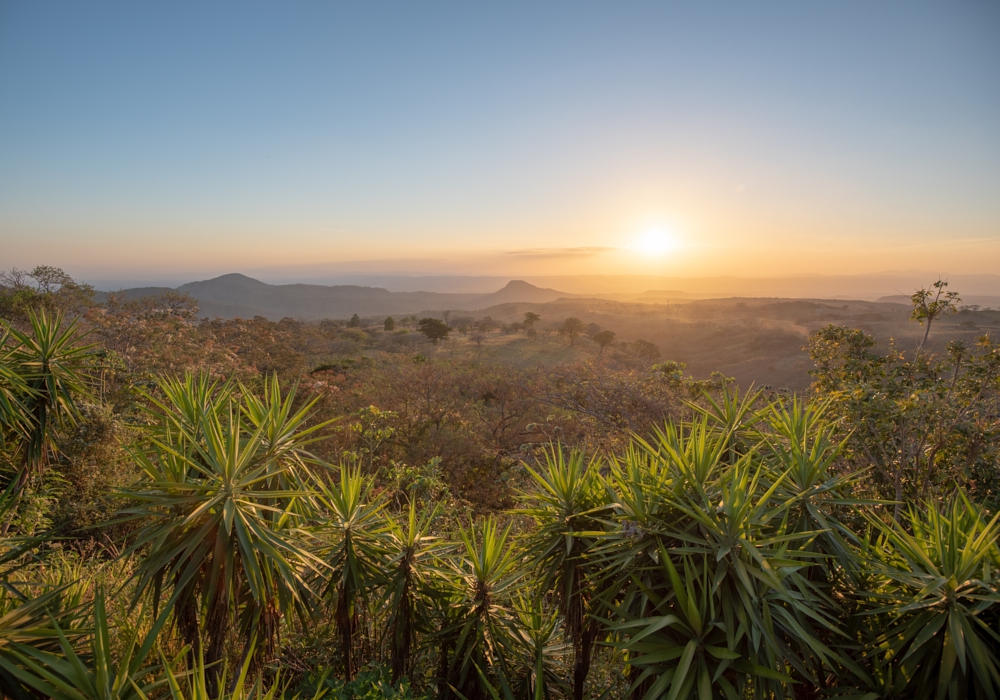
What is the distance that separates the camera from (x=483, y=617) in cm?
413

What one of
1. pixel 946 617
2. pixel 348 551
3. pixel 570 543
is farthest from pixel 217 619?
pixel 946 617

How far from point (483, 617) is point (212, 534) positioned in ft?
7.35

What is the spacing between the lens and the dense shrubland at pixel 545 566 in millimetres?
2818

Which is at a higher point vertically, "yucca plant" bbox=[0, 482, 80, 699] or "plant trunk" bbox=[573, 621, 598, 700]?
"yucca plant" bbox=[0, 482, 80, 699]

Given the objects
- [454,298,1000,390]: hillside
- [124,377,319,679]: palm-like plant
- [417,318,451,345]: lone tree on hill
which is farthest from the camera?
[417,318,451,345]: lone tree on hill

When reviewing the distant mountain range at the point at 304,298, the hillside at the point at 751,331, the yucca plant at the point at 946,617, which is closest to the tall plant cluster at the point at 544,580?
the yucca plant at the point at 946,617

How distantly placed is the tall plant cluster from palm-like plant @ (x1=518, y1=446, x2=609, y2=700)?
2 cm

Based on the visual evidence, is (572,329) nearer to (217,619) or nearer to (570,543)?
(570,543)

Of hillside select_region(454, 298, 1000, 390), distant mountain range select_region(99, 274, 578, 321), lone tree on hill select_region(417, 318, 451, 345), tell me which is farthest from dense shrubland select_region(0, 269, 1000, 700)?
distant mountain range select_region(99, 274, 578, 321)

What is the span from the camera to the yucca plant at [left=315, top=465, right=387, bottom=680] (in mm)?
4043

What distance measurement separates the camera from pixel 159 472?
3498mm

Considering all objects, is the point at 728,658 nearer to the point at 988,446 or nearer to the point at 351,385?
the point at 988,446

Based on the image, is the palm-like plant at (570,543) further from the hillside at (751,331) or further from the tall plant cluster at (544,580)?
the hillside at (751,331)

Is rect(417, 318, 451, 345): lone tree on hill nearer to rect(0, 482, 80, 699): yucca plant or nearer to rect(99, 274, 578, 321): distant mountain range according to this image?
rect(0, 482, 80, 699): yucca plant
